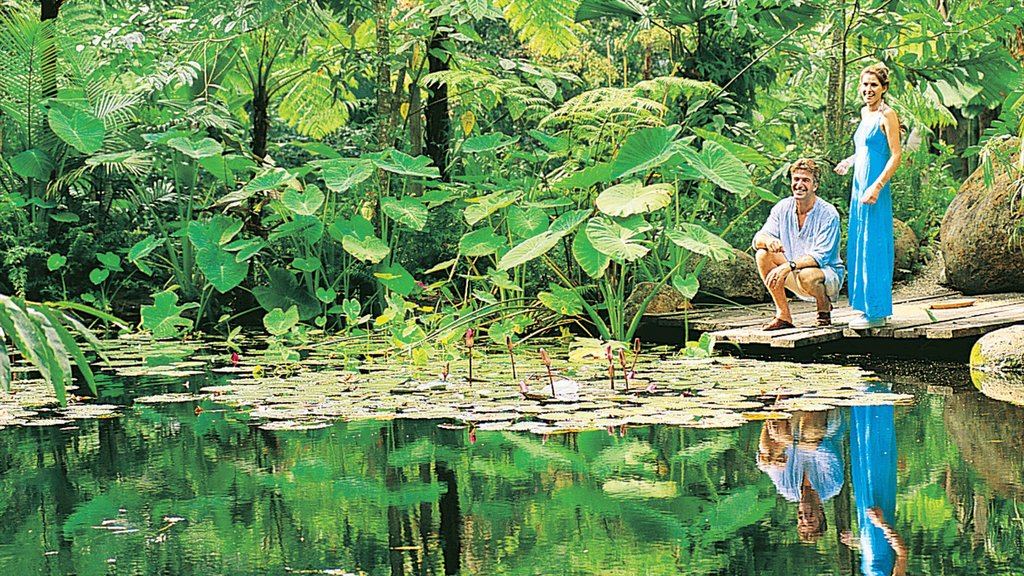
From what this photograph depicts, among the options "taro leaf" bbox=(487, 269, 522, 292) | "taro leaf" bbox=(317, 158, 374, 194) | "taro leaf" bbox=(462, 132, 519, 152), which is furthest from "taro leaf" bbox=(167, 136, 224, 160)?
"taro leaf" bbox=(487, 269, 522, 292)

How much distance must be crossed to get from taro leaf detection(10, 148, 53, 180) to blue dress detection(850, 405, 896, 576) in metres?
7.07

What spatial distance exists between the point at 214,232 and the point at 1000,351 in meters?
5.21

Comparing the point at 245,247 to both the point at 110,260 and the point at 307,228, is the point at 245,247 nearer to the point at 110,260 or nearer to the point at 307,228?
the point at 307,228

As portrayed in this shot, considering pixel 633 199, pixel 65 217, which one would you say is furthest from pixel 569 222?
pixel 65 217

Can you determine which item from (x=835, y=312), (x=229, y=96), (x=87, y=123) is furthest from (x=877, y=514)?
(x=229, y=96)

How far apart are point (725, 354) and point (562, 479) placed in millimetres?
3375

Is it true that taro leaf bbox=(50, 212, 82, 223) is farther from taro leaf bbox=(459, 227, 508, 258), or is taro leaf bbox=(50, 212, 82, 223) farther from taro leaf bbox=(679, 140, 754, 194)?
taro leaf bbox=(679, 140, 754, 194)

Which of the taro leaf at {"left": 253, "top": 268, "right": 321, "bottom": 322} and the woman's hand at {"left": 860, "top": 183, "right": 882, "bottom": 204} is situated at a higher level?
the woman's hand at {"left": 860, "top": 183, "right": 882, "bottom": 204}

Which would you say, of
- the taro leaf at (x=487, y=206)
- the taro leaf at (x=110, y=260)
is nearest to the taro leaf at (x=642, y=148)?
the taro leaf at (x=487, y=206)

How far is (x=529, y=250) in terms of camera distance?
705 cm

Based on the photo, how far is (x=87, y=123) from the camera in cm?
926

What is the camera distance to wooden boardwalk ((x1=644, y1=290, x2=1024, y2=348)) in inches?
272

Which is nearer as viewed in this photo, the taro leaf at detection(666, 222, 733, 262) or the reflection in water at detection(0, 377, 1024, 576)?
the reflection in water at detection(0, 377, 1024, 576)

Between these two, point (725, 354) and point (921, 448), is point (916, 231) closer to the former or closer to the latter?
point (725, 354)
